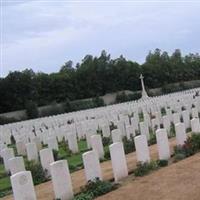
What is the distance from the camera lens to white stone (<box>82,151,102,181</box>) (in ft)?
33.0

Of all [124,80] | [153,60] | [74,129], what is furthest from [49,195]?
[153,60]

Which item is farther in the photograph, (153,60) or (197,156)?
(153,60)

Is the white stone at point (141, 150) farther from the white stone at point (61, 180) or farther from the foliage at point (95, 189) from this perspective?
the white stone at point (61, 180)

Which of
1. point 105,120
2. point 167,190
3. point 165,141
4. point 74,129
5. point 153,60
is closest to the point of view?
point 167,190

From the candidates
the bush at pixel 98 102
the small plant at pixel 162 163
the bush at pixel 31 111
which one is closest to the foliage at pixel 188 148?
the small plant at pixel 162 163

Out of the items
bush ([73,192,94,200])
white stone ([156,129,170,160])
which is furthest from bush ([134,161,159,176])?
bush ([73,192,94,200])

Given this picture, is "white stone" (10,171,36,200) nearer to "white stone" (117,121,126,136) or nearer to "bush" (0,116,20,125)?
"white stone" (117,121,126,136)

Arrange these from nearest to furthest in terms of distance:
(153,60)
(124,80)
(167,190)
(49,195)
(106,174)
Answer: (167,190) → (49,195) → (106,174) → (124,80) → (153,60)

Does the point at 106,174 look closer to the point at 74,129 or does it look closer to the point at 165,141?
the point at 165,141

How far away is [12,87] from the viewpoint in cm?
5366

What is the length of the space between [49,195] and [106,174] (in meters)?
1.70

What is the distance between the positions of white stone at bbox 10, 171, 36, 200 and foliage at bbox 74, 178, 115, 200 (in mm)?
971

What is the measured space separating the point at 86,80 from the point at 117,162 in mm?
51614

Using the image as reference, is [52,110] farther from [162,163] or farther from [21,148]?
[162,163]
